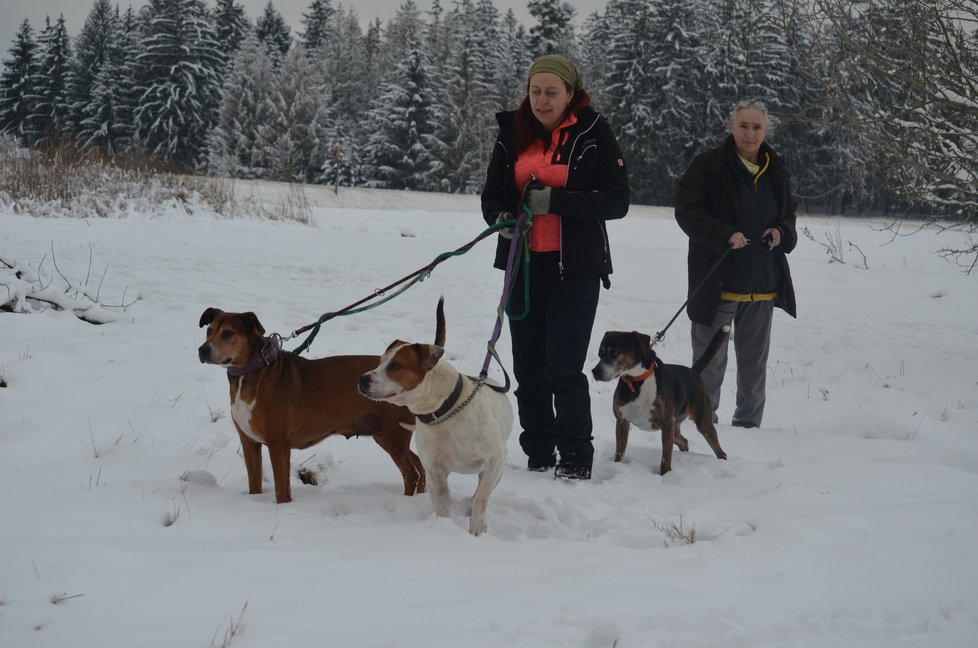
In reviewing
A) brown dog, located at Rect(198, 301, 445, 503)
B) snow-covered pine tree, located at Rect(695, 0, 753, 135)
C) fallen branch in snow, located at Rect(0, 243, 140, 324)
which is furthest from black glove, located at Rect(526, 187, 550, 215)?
snow-covered pine tree, located at Rect(695, 0, 753, 135)

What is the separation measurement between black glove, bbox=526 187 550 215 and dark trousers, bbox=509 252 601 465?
29cm

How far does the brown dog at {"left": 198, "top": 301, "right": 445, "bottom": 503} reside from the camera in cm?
352

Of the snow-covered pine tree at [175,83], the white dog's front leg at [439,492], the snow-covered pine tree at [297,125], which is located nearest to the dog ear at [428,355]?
the white dog's front leg at [439,492]

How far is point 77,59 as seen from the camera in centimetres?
4453

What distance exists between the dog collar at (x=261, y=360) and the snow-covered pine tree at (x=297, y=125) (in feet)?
118

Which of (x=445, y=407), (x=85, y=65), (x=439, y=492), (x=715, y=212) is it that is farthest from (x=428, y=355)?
(x=85, y=65)

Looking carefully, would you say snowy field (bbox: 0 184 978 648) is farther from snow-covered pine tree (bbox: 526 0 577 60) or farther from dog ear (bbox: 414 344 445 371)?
snow-covered pine tree (bbox: 526 0 577 60)

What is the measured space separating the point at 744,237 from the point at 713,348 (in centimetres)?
81

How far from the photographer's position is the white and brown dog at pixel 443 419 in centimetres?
323

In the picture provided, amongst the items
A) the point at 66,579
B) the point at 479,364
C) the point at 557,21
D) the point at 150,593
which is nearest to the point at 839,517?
the point at 150,593

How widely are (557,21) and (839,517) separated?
4042 cm

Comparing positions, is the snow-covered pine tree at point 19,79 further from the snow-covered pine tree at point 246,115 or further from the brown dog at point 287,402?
the brown dog at point 287,402

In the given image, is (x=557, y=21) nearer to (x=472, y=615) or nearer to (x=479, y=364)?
(x=479, y=364)

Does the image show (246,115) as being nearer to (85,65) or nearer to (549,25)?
(85,65)
